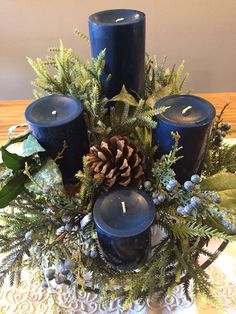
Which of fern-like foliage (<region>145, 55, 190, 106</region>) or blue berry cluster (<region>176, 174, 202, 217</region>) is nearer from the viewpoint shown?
blue berry cluster (<region>176, 174, 202, 217</region>)

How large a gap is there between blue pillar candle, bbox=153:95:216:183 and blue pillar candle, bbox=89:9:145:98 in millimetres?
72

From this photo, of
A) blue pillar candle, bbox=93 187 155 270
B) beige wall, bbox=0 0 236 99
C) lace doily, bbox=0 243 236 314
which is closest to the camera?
blue pillar candle, bbox=93 187 155 270

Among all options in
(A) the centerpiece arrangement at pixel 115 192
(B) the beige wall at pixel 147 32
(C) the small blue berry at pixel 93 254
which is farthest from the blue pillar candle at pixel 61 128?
(B) the beige wall at pixel 147 32

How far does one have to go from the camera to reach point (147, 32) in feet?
4.17

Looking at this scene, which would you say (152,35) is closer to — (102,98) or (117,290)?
(102,98)

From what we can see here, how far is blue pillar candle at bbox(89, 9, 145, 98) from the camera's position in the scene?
17.6 inches

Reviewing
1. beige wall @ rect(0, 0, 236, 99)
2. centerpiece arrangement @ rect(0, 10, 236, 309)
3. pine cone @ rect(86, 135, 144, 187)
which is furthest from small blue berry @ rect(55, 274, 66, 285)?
beige wall @ rect(0, 0, 236, 99)

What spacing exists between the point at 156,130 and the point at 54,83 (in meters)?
0.16

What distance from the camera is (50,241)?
414mm

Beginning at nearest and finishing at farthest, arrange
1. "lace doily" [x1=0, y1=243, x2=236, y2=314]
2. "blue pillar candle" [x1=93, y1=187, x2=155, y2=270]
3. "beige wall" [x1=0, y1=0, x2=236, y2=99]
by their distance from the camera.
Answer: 1. "blue pillar candle" [x1=93, y1=187, x2=155, y2=270]
2. "lace doily" [x1=0, y1=243, x2=236, y2=314]
3. "beige wall" [x1=0, y1=0, x2=236, y2=99]

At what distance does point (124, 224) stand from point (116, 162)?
83 mm

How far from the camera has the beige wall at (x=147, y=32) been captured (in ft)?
3.99

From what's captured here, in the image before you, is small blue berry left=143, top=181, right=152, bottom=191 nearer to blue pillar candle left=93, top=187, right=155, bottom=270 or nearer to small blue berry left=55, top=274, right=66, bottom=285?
blue pillar candle left=93, top=187, right=155, bottom=270

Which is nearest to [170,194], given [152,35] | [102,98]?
[102,98]
